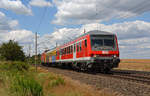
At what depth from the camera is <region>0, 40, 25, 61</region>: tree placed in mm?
35984

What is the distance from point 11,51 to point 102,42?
24379mm

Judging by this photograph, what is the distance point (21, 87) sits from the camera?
7.66 metres

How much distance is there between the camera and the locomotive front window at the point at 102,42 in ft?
53.1

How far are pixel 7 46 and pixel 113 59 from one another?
83.9 ft

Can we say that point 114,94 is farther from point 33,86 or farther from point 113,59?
point 113,59

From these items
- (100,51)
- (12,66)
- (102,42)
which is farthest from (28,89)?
(12,66)

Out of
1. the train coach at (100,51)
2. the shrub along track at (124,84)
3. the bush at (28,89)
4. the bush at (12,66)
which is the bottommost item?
the shrub along track at (124,84)

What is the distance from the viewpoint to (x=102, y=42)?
16.5m

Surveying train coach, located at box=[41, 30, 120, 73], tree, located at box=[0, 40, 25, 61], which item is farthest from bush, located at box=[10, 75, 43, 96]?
tree, located at box=[0, 40, 25, 61]

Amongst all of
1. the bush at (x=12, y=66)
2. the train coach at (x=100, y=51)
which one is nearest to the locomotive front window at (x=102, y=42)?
the train coach at (x=100, y=51)

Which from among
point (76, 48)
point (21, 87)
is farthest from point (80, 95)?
point (76, 48)

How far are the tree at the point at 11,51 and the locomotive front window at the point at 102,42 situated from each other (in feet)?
78.4

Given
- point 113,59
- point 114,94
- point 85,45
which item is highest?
point 85,45

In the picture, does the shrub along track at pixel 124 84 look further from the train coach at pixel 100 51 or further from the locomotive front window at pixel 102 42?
the locomotive front window at pixel 102 42
